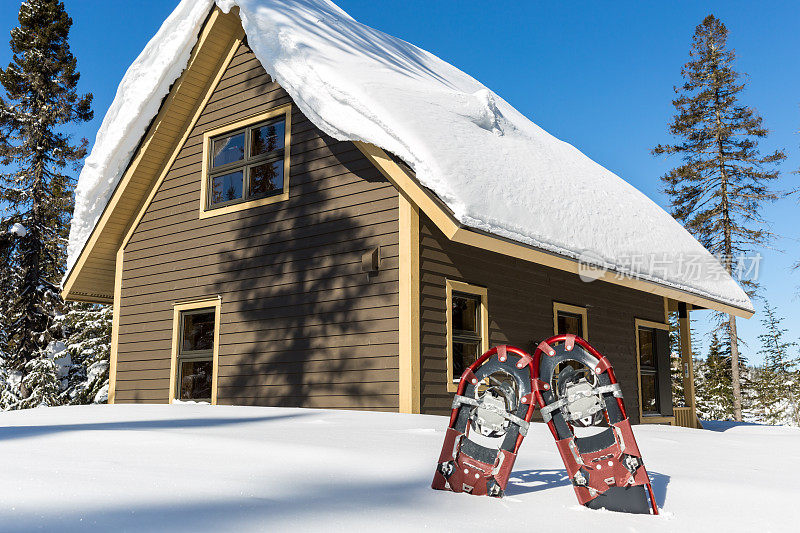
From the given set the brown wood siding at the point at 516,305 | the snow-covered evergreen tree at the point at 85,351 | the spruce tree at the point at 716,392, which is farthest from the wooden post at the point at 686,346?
the spruce tree at the point at 716,392

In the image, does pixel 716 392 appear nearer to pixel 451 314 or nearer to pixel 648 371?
pixel 648 371

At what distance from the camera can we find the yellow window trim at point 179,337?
948 centimetres

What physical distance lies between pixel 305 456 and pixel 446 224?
10.5 ft

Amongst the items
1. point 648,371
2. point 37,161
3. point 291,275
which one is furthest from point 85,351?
point 648,371

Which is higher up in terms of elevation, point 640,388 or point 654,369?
point 654,369

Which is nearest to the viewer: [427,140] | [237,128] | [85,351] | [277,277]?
[427,140]

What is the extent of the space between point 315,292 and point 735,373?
1984cm

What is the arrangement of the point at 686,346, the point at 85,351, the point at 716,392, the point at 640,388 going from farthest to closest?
1. the point at 716,392
2. the point at 85,351
3. the point at 686,346
4. the point at 640,388

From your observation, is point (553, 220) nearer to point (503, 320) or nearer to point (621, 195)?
point (503, 320)

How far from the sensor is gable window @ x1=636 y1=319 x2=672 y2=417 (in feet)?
41.6

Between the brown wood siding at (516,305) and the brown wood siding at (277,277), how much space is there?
42 cm

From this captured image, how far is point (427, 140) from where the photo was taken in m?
6.93

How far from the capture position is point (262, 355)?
8.93 meters

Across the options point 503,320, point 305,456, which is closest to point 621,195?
point 503,320
